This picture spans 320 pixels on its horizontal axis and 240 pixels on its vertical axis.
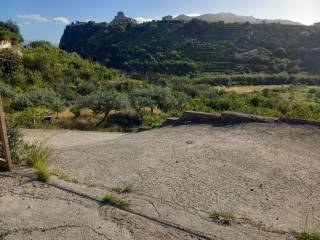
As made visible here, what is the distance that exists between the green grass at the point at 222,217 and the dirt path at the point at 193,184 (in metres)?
0.09

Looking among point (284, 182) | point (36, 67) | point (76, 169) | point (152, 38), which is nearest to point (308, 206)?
point (284, 182)

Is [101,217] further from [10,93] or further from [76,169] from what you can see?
[10,93]

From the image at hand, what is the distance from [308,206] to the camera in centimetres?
632

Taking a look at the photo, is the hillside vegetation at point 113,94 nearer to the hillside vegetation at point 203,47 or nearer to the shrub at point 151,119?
the shrub at point 151,119

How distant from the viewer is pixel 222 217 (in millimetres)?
5656

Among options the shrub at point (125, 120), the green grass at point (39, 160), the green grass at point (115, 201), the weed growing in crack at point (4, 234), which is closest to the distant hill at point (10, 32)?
the shrub at point (125, 120)

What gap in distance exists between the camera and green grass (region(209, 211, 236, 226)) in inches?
219

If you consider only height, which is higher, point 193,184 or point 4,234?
point 4,234

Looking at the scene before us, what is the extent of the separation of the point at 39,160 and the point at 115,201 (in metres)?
2.12

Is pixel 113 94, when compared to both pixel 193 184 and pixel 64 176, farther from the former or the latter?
pixel 193 184

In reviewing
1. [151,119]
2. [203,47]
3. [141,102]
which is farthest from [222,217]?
[203,47]

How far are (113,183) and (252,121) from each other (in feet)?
15.8

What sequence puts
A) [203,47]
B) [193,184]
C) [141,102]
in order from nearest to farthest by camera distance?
[193,184] < [141,102] < [203,47]

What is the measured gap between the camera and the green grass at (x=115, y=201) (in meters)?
5.91
